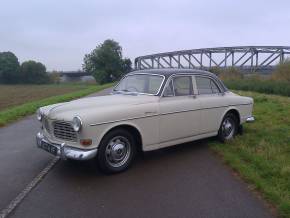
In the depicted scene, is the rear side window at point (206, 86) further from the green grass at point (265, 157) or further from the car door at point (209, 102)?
the green grass at point (265, 157)

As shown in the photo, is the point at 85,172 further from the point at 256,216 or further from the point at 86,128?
the point at 256,216

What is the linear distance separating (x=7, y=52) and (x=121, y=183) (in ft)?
354

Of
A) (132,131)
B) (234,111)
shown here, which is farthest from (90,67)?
(132,131)

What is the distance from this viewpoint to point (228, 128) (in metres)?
7.77

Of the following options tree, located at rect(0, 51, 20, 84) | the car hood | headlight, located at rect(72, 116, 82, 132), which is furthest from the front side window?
tree, located at rect(0, 51, 20, 84)

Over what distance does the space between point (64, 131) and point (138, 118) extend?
1.25m

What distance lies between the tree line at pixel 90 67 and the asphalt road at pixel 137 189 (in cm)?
7251

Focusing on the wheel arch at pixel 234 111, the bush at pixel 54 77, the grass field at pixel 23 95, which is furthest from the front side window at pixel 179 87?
the bush at pixel 54 77

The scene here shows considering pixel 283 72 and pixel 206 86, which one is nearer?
pixel 206 86

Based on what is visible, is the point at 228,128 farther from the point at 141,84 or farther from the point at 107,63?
the point at 107,63

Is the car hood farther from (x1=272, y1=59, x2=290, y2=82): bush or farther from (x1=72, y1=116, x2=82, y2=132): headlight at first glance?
(x1=272, y1=59, x2=290, y2=82): bush

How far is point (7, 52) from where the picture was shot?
337 ft

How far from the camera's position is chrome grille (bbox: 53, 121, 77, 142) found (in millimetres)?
5324

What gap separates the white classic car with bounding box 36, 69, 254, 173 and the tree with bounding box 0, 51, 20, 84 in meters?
93.1
